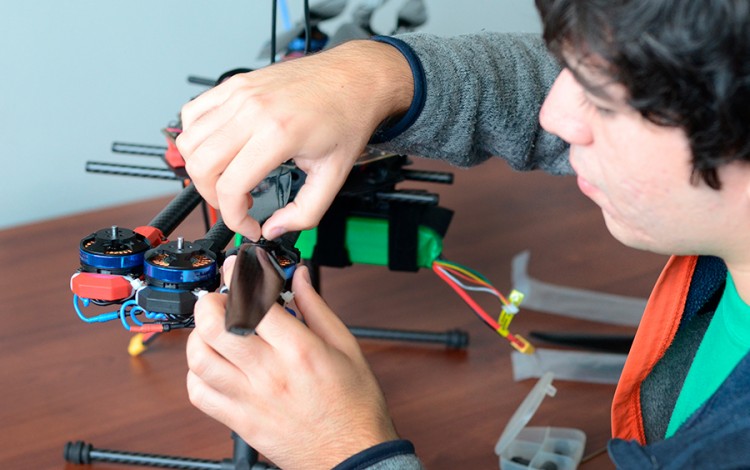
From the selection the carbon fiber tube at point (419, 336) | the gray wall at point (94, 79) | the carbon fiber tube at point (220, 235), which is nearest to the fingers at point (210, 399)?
the carbon fiber tube at point (220, 235)

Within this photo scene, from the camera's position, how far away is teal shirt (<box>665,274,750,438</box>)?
74cm

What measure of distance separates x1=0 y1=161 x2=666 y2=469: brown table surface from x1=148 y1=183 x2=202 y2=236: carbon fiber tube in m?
0.31

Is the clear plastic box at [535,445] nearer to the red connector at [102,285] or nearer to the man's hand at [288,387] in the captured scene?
the man's hand at [288,387]

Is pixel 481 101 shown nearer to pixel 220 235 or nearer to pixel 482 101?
pixel 482 101

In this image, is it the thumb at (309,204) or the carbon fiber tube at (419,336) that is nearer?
the thumb at (309,204)

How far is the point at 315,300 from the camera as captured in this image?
696 millimetres

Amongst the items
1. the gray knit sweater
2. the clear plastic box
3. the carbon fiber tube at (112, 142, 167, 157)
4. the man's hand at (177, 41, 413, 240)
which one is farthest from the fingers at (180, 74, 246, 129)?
the clear plastic box

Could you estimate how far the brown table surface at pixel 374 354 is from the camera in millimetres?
1007

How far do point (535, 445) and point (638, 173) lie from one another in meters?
0.48

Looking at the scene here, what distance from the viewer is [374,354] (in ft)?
3.85

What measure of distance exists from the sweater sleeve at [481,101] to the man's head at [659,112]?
0.21 metres

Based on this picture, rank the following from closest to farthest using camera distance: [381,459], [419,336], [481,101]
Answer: [381,459] → [481,101] → [419,336]

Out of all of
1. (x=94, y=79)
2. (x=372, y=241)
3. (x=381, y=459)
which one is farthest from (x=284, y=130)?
(x=94, y=79)

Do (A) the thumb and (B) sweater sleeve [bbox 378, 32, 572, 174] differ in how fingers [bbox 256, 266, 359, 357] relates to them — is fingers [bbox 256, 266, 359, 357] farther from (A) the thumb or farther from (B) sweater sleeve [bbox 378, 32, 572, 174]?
(B) sweater sleeve [bbox 378, 32, 572, 174]
